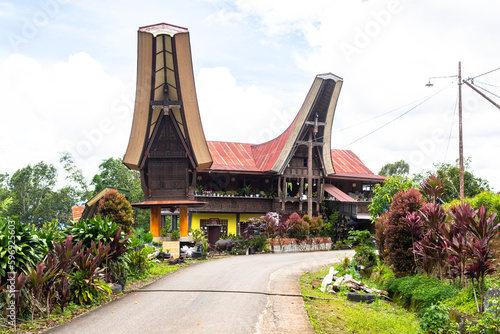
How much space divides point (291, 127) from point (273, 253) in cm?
987

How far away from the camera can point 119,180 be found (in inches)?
1864

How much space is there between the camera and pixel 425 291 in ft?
29.9

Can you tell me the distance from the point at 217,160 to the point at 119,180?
21494mm

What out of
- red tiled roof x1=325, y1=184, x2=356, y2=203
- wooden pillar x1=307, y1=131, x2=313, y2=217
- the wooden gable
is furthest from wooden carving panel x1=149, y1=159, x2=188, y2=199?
red tiled roof x1=325, y1=184, x2=356, y2=203

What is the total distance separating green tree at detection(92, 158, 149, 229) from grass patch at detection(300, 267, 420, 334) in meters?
35.9

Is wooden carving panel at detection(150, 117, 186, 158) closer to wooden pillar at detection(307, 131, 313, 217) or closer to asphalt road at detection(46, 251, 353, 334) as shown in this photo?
wooden pillar at detection(307, 131, 313, 217)

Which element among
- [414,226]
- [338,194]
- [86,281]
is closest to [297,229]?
[338,194]

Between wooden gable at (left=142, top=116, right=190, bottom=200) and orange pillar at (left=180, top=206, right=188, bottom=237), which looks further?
wooden gable at (left=142, top=116, right=190, bottom=200)

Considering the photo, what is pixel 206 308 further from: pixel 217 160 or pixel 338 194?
pixel 338 194

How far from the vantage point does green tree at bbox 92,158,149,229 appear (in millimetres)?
43812

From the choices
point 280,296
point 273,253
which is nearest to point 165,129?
point 273,253

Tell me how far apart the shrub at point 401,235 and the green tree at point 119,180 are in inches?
1380

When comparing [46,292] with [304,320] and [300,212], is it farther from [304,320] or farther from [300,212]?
[300,212]

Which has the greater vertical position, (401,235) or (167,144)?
(167,144)
